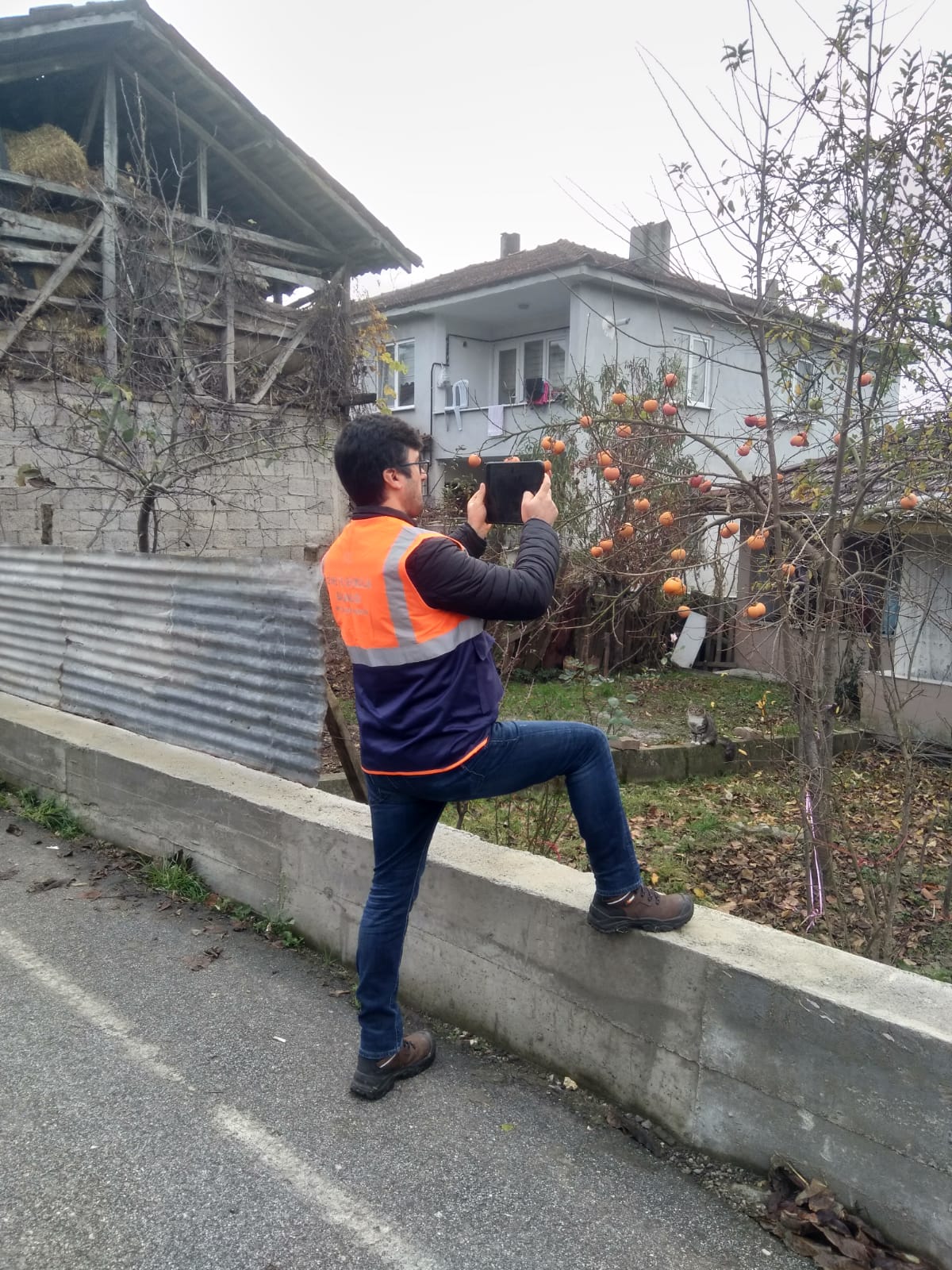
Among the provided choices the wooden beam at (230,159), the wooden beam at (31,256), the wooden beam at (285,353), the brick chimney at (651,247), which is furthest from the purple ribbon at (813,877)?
the wooden beam at (230,159)

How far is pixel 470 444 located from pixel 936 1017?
19.9 metres

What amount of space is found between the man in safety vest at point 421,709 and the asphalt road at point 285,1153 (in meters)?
0.29

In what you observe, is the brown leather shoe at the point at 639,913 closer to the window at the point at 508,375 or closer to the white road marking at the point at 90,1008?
the white road marking at the point at 90,1008

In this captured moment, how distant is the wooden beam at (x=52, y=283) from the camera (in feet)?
34.2

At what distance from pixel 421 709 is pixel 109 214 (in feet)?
34.7

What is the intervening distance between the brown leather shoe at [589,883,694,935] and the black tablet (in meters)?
1.18

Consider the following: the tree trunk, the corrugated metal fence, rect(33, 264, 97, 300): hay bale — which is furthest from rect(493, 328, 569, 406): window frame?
the corrugated metal fence

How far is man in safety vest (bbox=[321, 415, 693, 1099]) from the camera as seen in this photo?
8.58ft

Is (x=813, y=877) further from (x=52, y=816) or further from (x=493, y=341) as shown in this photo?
(x=493, y=341)

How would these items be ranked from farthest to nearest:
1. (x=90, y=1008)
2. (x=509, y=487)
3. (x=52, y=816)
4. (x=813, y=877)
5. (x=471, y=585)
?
A: (x=52, y=816)
(x=813, y=877)
(x=90, y=1008)
(x=509, y=487)
(x=471, y=585)

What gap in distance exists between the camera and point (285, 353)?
12.6 m

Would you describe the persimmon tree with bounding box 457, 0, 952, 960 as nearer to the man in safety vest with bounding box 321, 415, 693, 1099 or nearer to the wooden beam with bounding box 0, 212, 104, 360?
the man in safety vest with bounding box 321, 415, 693, 1099

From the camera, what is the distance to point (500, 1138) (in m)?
2.71

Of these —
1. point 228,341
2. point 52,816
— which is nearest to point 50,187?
point 228,341
